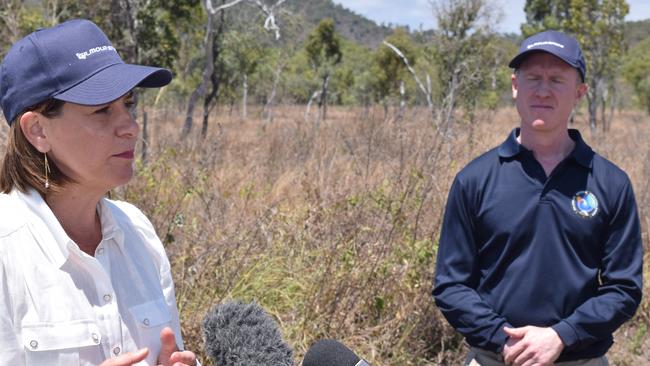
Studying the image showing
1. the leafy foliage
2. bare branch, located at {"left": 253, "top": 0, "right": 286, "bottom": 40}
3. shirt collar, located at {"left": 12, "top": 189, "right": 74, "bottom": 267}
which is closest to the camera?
shirt collar, located at {"left": 12, "top": 189, "right": 74, "bottom": 267}

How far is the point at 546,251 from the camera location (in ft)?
6.97

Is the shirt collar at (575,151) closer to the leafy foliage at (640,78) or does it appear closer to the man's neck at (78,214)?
the man's neck at (78,214)

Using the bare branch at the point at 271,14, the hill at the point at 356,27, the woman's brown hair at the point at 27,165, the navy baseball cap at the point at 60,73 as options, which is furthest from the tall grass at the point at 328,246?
the hill at the point at 356,27

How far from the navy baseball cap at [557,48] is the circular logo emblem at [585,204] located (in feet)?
1.40

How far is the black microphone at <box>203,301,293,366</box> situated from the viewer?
4.40ft

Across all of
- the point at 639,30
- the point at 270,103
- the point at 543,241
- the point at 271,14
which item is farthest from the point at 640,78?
the point at 639,30

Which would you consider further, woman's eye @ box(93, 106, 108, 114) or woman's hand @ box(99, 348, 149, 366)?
woman's eye @ box(93, 106, 108, 114)

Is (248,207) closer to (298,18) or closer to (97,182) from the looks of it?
(97,182)

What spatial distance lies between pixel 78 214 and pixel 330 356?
657 mm

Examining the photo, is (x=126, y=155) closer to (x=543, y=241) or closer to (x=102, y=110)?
(x=102, y=110)

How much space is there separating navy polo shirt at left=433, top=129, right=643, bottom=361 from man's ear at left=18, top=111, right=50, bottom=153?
1311 millimetres

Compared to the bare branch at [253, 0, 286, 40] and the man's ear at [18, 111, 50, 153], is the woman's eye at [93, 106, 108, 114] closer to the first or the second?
the man's ear at [18, 111, 50, 153]

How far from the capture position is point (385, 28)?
146 metres

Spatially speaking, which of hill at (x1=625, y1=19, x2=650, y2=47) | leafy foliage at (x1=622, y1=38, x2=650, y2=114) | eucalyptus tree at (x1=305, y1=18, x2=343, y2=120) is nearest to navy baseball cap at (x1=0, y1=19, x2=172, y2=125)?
eucalyptus tree at (x1=305, y1=18, x2=343, y2=120)
